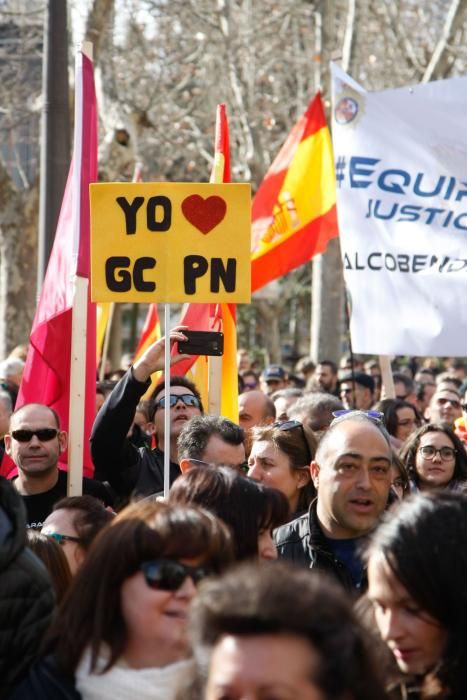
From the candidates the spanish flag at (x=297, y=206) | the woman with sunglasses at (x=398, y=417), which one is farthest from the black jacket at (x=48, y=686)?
the spanish flag at (x=297, y=206)

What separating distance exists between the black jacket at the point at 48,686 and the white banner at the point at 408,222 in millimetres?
5045

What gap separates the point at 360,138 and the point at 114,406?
10.4 feet

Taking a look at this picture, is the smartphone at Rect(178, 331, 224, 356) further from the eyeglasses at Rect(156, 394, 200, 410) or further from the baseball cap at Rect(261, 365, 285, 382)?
the baseball cap at Rect(261, 365, 285, 382)

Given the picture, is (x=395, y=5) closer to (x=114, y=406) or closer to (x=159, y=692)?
(x=114, y=406)

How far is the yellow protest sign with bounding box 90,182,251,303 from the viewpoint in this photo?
636 centimetres

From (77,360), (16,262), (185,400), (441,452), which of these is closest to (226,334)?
(185,400)

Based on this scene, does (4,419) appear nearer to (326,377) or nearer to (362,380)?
(362,380)

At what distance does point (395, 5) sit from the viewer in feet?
80.1

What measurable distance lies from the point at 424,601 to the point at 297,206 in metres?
7.95

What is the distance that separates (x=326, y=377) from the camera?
45.1 feet

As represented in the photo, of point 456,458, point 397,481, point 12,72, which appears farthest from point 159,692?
point 12,72

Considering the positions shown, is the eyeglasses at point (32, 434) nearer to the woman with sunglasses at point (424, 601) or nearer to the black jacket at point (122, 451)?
the black jacket at point (122, 451)

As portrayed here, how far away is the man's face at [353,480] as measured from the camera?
4.67 meters

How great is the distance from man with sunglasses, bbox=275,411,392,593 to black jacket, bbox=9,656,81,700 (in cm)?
177
